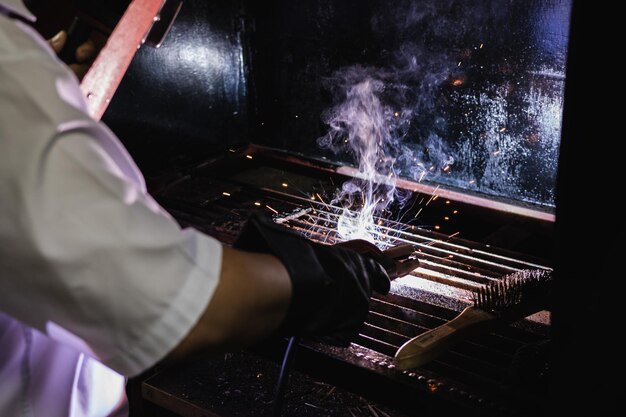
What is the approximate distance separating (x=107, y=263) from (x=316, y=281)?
1.55 feet

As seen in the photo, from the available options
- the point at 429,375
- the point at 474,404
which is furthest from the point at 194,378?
the point at 474,404

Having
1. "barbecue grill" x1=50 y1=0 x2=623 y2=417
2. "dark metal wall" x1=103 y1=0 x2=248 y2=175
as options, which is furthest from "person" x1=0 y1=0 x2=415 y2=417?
"dark metal wall" x1=103 y1=0 x2=248 y2=175

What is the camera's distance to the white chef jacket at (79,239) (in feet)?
3.16

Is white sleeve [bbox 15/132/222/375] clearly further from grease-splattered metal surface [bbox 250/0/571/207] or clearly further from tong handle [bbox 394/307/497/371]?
grease-splattered metal surface [bbox 250/0/571/207]

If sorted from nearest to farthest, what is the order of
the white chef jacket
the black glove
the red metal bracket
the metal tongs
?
1. the white chef jacket
2. the black glove
3. the metal tongs
4. the red metal bracket

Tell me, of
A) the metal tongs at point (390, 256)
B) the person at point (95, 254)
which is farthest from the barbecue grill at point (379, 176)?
the person at point (95, 254)

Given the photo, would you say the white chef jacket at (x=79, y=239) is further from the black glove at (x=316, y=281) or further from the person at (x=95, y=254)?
the black glove at (x=316, y=281)

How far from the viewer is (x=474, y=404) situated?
1.69 m

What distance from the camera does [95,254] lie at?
38.6 inches

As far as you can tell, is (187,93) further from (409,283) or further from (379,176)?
(409,283)

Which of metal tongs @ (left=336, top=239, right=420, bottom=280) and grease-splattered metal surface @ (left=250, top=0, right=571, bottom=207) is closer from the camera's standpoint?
metal tongs @ (left=336, top=239, right=420, bottom=280)

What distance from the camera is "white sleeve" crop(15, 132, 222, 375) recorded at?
97 cm

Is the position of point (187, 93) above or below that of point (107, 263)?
below

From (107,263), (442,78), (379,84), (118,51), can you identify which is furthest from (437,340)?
(379,84)
